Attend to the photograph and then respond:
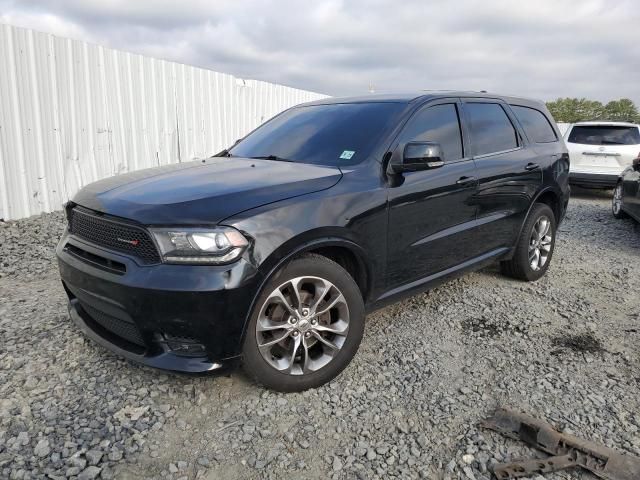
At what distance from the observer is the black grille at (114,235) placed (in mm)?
2369

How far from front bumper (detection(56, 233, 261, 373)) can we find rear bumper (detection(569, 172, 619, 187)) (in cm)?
954

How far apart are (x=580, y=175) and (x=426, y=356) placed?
27.6 ft

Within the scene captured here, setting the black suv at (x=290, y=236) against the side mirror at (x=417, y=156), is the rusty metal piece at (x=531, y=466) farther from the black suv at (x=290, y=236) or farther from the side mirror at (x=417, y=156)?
the side mirror at (x=417, y=156)

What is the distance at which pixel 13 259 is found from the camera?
16.1ft

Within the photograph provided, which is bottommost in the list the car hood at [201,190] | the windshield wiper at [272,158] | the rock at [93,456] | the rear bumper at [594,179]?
the rock at [93,456]

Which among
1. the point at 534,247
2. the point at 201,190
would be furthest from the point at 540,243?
the point at 201,190

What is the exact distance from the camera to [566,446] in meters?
2.30

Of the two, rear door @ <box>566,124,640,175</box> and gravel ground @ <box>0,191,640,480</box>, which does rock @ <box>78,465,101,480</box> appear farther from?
rear door @ <box>566,124,640,175</box>

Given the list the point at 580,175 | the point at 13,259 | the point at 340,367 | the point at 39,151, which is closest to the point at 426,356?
the point at 340,367

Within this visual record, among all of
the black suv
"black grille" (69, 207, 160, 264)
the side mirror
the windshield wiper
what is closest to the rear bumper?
the black suv

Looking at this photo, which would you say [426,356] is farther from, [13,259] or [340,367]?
[13,259]

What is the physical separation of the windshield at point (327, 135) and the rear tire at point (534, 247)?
2.02 meters

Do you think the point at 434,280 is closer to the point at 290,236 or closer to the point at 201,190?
the point at 290,236

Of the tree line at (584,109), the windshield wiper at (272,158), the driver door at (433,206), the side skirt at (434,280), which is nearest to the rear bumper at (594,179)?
the side skirt at (434,280)
